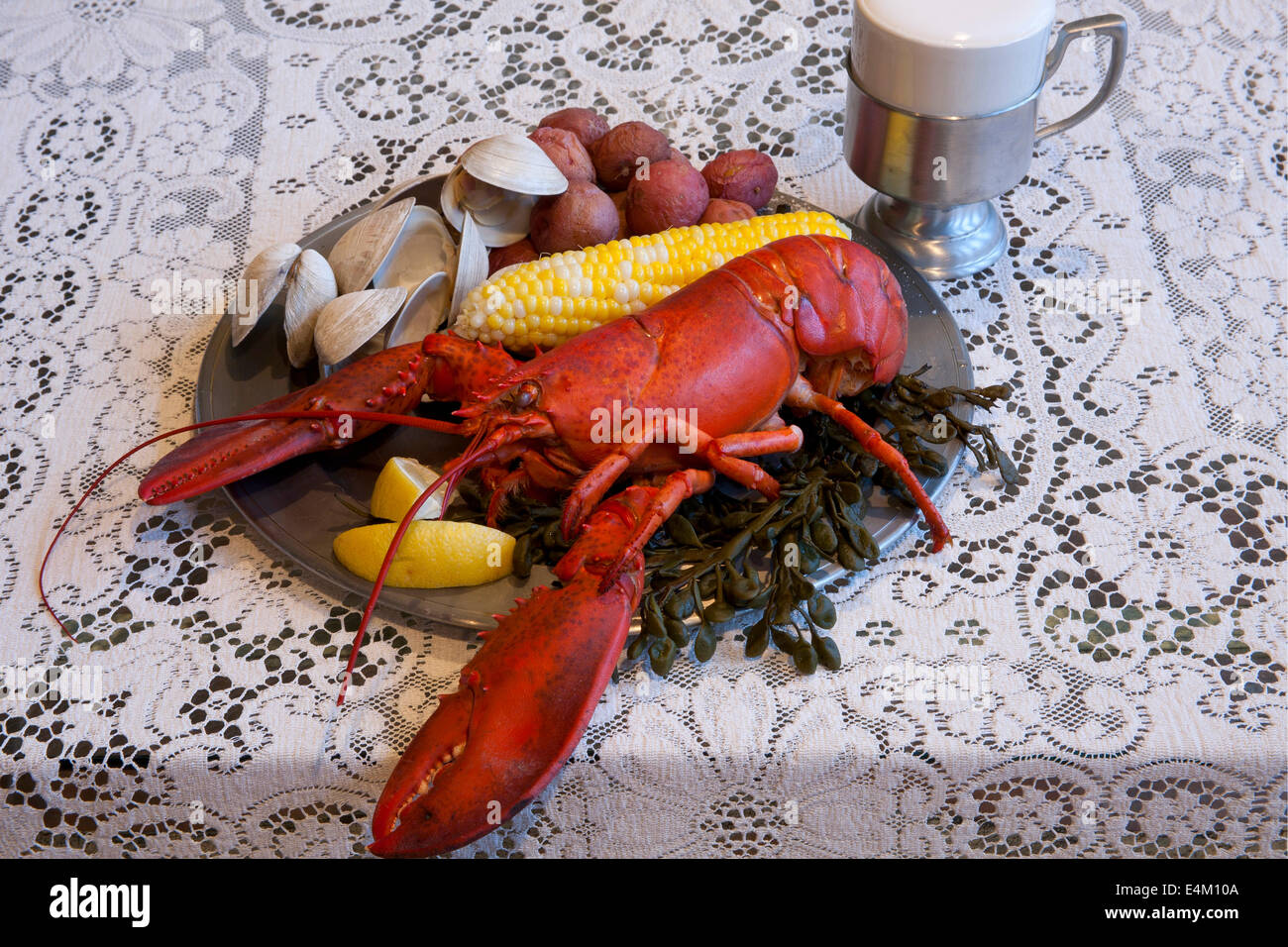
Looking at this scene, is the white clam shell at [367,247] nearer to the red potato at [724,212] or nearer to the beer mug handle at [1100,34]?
the red potato at [724,212]

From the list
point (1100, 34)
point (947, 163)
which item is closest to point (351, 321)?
point (947, 163)

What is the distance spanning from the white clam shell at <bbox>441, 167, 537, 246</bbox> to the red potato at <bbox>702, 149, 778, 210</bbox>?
0.79 feet

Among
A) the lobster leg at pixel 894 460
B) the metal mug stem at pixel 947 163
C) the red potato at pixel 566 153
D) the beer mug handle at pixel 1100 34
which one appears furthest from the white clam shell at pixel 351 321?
the beer mug handle at pixel 1100 34

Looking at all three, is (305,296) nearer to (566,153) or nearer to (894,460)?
(566,153)

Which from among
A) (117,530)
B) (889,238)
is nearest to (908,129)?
(889,238)

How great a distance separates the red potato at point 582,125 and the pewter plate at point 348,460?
180 mm

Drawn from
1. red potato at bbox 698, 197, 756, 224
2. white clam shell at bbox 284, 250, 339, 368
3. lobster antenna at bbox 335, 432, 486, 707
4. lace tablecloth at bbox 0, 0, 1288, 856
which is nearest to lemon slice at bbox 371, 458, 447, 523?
lobster antenna at bbox 335, 432, 486, 707

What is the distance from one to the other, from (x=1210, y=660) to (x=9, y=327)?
4.79 feet

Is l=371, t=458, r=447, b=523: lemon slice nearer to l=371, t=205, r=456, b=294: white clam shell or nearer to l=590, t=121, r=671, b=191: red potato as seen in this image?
l=371, t=205, r=456, b=294: white clam shell

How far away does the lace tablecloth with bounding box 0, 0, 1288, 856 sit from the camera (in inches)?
39.2

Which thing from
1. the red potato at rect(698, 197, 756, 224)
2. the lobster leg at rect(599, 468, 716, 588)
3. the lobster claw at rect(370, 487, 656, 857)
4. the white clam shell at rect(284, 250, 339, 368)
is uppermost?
the red potato at rect(698, 197, 756, 224)

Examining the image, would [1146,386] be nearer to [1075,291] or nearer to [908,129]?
[1075,291]

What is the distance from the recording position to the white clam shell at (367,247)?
1.22 metres

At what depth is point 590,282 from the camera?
3.97 ft
